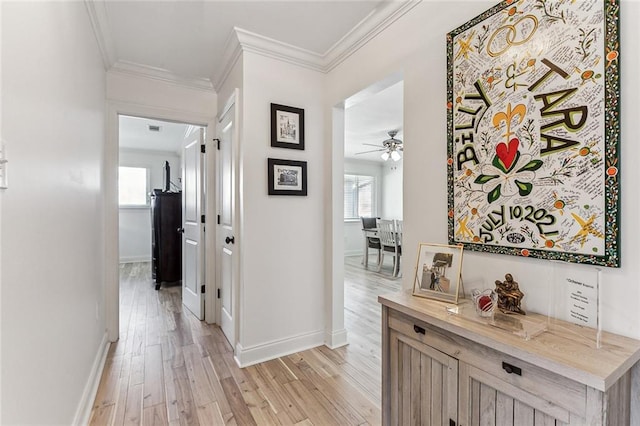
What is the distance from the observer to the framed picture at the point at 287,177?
2.35m

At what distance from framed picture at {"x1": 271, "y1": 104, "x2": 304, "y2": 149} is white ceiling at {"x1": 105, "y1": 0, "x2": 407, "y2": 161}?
1.65 ft

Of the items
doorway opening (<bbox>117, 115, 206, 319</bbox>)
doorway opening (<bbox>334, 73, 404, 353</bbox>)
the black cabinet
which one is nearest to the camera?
doorway opening (<bbox>334, 73, 404, 353</bbox>)

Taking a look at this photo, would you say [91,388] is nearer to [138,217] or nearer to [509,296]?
[509,296]

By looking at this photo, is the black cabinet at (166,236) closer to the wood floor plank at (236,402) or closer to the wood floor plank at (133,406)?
the wood floor plank at (133,406)

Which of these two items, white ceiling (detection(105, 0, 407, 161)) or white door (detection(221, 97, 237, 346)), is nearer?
white ceiling (detection(105, 0, 407, 161))

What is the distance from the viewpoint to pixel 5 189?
822 mm

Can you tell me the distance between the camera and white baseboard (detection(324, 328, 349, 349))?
2512 mm

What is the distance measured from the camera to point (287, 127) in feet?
7.90

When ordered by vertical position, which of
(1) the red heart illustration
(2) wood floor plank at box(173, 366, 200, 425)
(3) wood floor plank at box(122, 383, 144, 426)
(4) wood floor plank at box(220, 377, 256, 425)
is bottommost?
(3) wood floor plank at box(122, 383, 144, 426)

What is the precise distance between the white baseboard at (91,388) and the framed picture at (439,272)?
6.02 ft

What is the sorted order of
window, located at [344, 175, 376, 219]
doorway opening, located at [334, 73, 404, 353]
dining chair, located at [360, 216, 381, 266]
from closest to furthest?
doorway opening, located at [334, 73, 404, 353], dining chair, located at [360, 216, 381, 266], window, located at [344, 175, 376, 219]

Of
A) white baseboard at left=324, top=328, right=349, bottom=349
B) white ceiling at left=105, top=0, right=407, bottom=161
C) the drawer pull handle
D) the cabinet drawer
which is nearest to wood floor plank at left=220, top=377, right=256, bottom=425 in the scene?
white baseboard at left=324, top=328, right=349, bottom=349

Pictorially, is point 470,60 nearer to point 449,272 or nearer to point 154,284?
point 449,272

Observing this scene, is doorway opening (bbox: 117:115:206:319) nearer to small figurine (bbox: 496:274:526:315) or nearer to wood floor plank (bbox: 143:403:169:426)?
wood floor plank (bbox: 143:403:169:426)
